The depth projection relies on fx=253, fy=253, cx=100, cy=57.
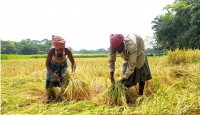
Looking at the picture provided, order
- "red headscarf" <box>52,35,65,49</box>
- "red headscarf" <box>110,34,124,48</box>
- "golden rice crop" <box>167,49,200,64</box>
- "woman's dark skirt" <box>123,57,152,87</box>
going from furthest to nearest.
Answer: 1. "golden rice crop" <box>167,49,200,64</box>
2. "woman's dark skirt" <box>123,57,152,87</box>
3. "red headscarf" <box>52,35,65,49</box>
4. "red headscarf" <box>110,34,124,48</box>

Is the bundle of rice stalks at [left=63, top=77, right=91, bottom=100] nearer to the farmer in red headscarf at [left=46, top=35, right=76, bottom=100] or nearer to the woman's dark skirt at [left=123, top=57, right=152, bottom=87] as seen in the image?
the farmer in red headscarf at [left=46, top=35, right=76, bottom=100]

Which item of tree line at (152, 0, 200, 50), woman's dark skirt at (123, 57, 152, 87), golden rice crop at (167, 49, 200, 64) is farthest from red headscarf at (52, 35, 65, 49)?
tree line at (152, 0, 200, 50)

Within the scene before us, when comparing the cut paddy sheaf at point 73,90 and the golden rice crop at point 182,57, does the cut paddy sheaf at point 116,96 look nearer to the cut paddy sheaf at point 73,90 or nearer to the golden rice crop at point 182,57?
the cut paddy sheaf at point 73,90

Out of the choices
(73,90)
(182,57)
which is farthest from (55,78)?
(182,57)

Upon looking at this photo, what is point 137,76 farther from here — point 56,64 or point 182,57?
point 182,57

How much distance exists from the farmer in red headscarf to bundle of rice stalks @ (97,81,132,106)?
0.82m

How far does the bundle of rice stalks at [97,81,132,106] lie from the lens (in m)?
3.85

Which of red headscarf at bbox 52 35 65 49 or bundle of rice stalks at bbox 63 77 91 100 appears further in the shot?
bundle of rice stalks at bbox 63 77 91 100

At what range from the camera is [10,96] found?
4.32 metres

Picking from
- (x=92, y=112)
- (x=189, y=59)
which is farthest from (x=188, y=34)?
(x=92, y=112)

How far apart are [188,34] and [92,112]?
17.3 meters

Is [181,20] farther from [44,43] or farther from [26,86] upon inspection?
[44,43]

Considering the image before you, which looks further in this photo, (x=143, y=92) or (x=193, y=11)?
(x=193, y=11)

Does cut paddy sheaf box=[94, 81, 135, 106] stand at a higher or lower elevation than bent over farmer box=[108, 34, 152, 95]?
lower
